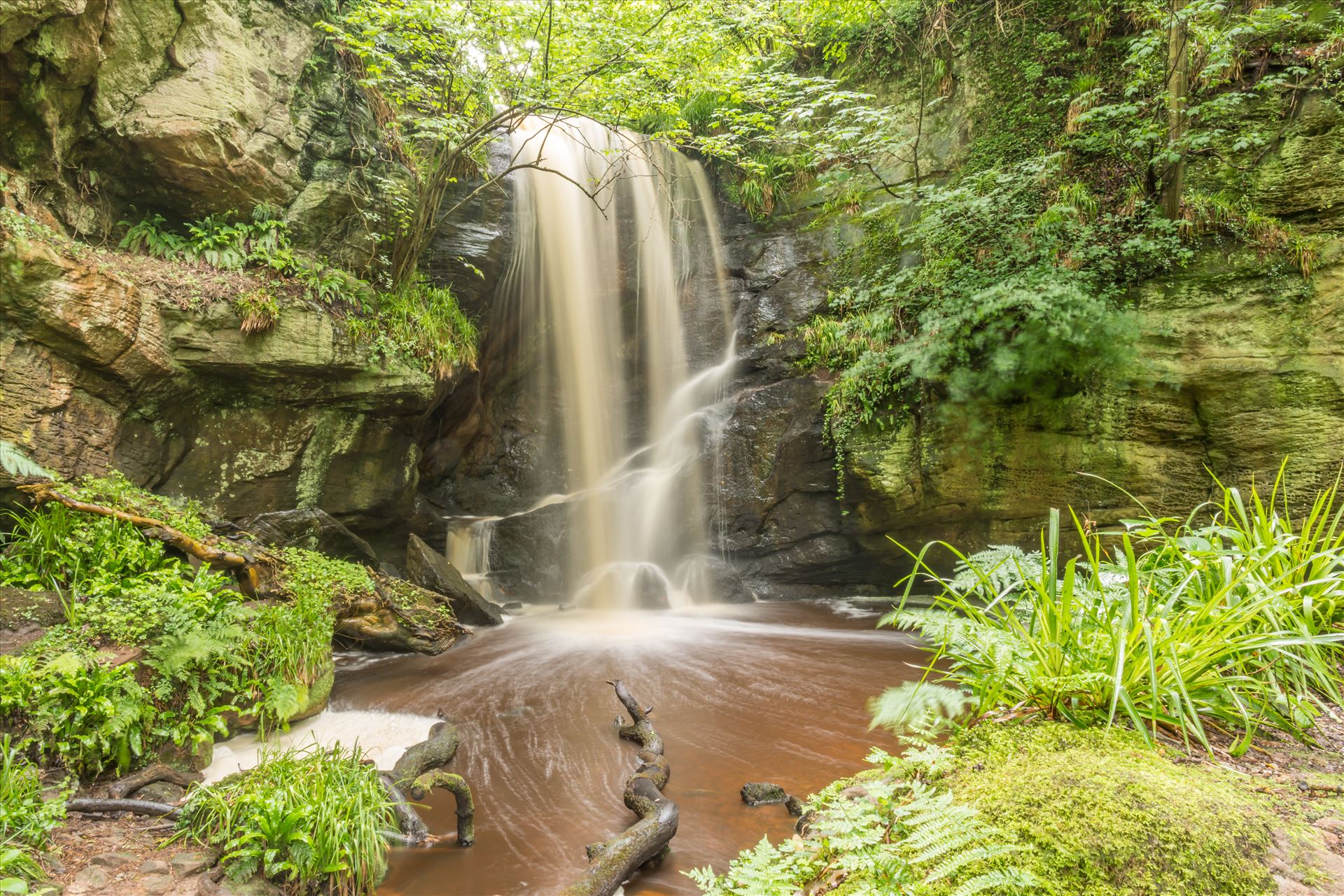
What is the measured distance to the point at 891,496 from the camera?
8430mm

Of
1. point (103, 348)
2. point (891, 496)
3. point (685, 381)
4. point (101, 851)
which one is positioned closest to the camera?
point (101, 851)

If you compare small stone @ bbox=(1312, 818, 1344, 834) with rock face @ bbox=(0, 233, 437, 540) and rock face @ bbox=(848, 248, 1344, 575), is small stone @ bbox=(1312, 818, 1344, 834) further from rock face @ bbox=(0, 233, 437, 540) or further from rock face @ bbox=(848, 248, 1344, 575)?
rock face @ bbox=(0, 233, 437, 540)

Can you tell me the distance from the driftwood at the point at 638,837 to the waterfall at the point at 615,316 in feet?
21.0

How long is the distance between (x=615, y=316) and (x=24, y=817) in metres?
10.2

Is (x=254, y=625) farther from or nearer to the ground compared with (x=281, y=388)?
nearer to the ground

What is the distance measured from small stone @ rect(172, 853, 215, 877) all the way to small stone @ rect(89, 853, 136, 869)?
0.17 m

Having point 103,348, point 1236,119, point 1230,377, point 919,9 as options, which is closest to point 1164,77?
point 1236,119

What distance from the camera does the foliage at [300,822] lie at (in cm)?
275

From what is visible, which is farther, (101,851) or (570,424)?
(570,424)

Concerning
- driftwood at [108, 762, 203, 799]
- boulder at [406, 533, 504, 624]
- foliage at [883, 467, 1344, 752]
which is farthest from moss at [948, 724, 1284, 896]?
boulder at [406, 533, 504, 624]

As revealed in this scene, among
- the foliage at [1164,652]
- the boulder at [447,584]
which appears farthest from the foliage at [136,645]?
the foliage at [1164,652]

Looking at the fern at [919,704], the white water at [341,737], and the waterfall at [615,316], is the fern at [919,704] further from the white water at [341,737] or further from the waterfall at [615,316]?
the waterfall at [615,316]

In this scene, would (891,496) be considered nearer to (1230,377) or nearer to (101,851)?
(1230,377)

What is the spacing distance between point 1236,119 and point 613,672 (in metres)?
9.11
